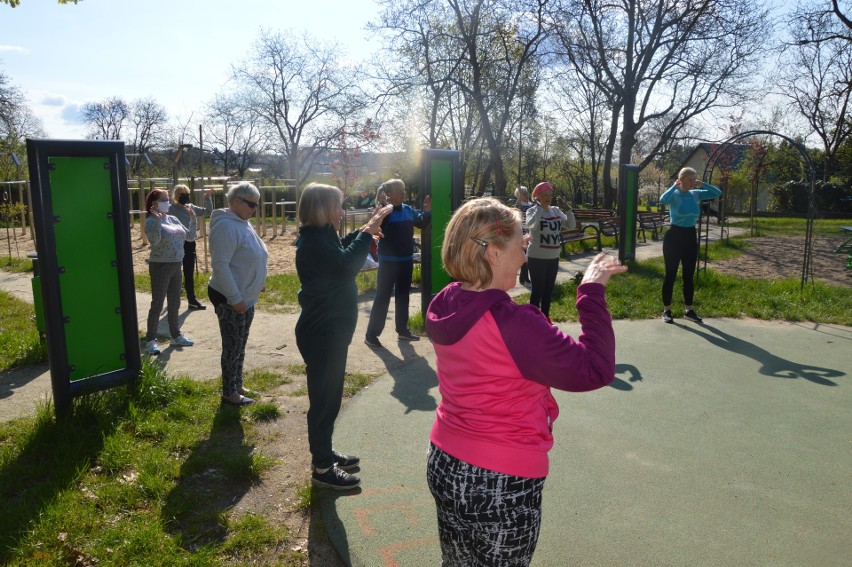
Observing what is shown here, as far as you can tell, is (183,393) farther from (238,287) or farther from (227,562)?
(227,562)

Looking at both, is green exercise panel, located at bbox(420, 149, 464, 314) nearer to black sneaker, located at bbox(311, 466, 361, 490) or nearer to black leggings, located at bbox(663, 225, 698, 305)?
black leggings, located at bbox(663, 225, 698, 305)

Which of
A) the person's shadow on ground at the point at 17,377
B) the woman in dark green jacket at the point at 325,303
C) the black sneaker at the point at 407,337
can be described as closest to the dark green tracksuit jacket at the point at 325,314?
the woman in dark green jacket at the point at 325,303

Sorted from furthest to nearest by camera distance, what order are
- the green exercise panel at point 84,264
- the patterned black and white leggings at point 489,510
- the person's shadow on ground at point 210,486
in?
the green exercise panel at point 84,264 < the person's shadow on ground at point 210,486 < the patterned black and white leggings at point 489,510

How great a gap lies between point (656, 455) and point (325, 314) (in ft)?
7.76

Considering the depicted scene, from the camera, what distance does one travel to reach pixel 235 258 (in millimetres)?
4613

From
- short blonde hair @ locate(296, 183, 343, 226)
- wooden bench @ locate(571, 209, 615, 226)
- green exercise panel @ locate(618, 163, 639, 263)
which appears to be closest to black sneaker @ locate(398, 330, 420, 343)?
short blonde hair @ locate(296, 183, 343, 226)

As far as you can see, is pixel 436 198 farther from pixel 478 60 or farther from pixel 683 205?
pixel 478 60

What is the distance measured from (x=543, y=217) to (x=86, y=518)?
5570 mm

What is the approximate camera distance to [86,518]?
10.8 ft

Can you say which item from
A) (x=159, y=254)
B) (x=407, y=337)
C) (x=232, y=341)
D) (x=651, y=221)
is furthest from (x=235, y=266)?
(x=651, y=221)

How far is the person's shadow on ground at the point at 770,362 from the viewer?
5.90 metres

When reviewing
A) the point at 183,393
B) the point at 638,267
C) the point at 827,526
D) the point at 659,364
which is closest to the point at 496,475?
the point at 827,526

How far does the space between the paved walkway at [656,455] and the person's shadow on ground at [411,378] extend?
27 mm

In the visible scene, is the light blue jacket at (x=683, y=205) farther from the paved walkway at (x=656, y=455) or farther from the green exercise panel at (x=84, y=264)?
the green exercise panel at (x=84, y=264)
